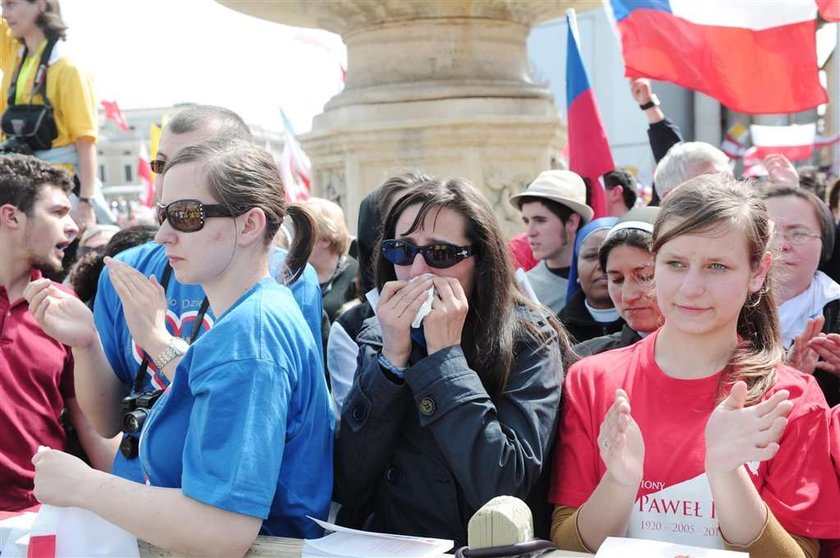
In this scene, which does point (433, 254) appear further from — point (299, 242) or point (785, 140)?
point (785, 140)

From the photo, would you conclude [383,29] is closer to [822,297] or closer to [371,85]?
[371,85]

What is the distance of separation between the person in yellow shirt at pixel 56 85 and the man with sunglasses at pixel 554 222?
2.83 meters

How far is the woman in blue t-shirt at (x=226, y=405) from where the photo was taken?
228 cm

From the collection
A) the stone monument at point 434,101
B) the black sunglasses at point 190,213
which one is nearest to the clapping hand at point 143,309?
the black sunglasses at point 190,213

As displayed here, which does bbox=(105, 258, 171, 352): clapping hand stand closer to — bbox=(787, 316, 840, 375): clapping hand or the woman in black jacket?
the woman in black jacket

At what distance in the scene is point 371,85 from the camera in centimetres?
755

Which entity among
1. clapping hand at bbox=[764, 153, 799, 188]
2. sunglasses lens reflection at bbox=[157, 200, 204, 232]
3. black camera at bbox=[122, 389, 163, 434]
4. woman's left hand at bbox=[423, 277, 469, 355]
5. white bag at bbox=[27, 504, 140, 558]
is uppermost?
sunglasses lens reflection at bbox=[157, 200, 204, 232]

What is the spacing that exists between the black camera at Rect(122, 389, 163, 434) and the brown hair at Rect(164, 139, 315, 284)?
2.17 feet

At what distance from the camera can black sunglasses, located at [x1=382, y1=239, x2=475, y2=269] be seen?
291 cm

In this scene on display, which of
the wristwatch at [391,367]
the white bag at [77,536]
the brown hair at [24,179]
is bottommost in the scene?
the white bag at [77,536]

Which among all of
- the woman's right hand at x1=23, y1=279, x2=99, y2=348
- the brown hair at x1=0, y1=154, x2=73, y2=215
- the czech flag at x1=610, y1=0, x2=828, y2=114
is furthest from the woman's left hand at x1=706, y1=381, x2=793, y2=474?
the czech flag at x1=610, y1=0, x2=828, y2=114

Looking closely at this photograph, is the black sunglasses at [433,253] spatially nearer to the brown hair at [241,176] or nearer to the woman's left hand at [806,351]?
the brown hair at [241,176]

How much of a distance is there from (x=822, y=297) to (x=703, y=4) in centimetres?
280

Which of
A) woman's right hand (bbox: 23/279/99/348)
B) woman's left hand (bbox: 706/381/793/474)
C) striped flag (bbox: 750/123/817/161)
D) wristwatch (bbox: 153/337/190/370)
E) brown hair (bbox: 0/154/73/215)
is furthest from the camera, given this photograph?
striped flag (bbox: 750/123/817/161)
